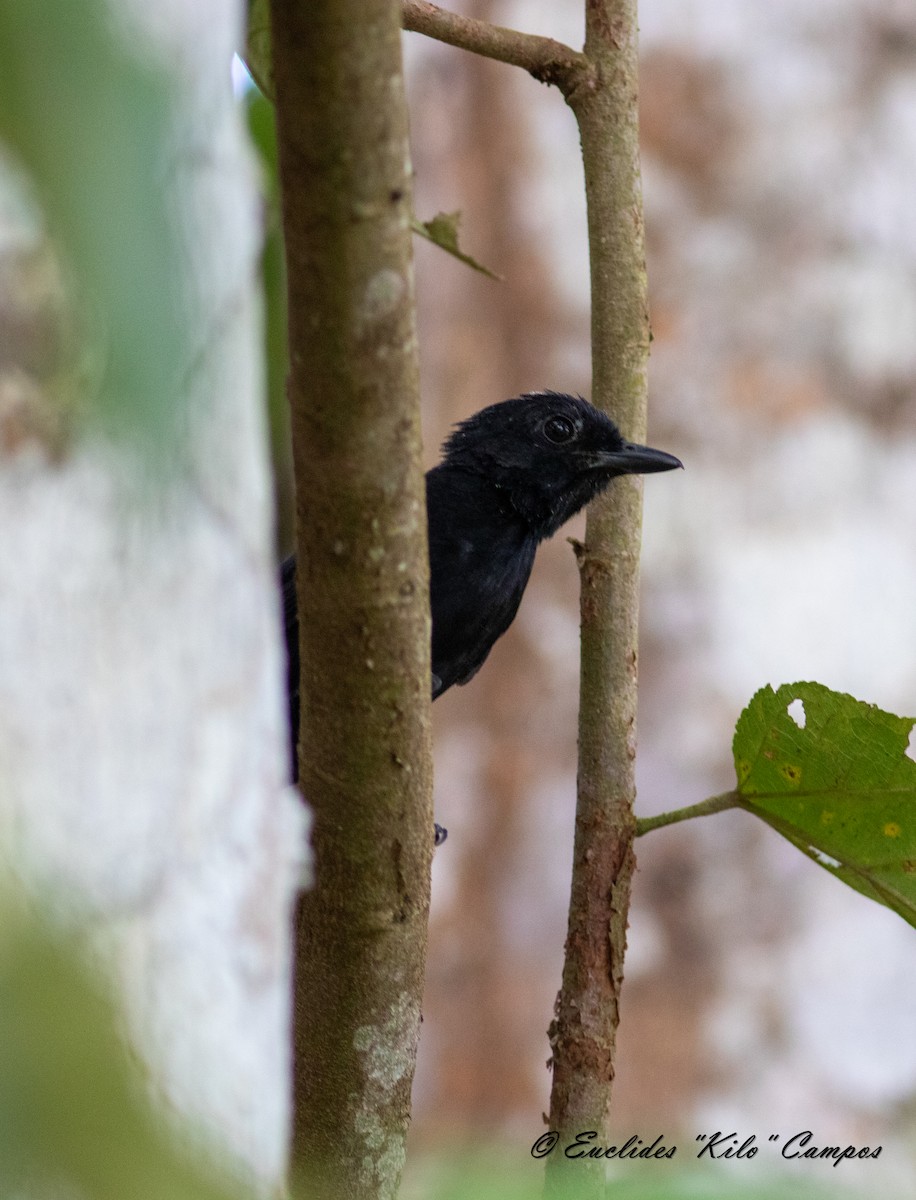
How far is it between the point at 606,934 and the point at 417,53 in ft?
→ 14.9

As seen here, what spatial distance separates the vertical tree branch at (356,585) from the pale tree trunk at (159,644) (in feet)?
1.74

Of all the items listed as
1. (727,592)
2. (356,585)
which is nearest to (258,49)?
(356,585)

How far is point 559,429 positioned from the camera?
3549 mm

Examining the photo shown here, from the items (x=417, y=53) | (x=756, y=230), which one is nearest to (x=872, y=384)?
(x=756, y=230)

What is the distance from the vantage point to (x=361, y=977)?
1673mm

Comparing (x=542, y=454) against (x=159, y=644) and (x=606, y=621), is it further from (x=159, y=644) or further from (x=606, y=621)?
(x=159, y=644)

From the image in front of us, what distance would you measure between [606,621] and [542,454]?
1.52 meters

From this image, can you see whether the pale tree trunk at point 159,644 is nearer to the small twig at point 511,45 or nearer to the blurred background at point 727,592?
the small twig at point 511,45

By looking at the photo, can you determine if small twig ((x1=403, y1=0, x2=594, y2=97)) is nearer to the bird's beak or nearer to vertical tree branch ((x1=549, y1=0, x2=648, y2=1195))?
vertical tree branch ((x1=549, y1=0, x2=648, y2=1195))

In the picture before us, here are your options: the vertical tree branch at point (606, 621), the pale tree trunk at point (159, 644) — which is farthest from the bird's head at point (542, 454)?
the pale tree trunk at point (159, 644)

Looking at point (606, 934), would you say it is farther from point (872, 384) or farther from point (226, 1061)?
Result: point (872, 384)

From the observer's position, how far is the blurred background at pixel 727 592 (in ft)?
16.7

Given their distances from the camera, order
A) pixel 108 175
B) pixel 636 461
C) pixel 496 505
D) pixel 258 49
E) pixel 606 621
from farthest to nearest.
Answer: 1. pixel 496 505
2. pixel 636 461
3. pixel 258 49
4. pixel 606 621
5. pixel 108 175

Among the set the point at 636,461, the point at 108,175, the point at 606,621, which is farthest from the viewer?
the point at 636,461
